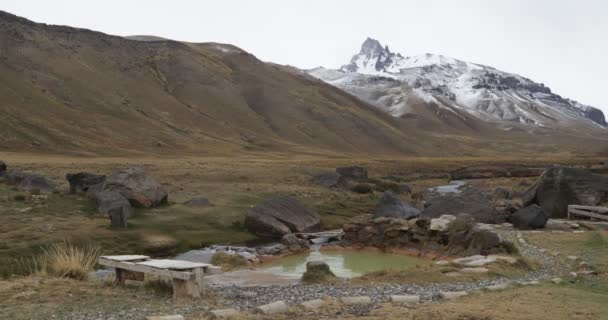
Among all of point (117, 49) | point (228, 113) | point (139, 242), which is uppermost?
point (117, 49)

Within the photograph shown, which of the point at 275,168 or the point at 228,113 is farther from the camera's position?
the point at 228,113

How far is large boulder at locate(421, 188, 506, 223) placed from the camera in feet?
121

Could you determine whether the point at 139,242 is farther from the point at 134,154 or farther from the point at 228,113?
the point at 228,113

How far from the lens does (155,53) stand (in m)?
154

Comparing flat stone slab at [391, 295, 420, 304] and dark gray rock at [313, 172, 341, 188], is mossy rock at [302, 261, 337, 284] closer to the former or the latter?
flat stone slab at [391, 295, 420, 304]

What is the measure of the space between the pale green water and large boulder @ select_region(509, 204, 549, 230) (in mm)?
8005

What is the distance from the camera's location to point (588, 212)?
37.5m

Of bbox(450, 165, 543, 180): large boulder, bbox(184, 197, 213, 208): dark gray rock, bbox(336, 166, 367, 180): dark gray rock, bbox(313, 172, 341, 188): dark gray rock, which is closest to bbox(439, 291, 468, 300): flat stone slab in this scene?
bbox(184, 197, 213, 208): dark gray rock

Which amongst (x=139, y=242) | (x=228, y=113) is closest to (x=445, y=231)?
(x=139, y=242)

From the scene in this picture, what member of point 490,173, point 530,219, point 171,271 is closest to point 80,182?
point 171,271

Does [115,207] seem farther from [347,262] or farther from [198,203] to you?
[347,262]

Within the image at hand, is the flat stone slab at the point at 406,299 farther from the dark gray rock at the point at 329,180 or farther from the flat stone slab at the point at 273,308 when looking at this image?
the dark gray rock at the point at 329,180

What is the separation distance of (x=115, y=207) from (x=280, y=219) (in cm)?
990

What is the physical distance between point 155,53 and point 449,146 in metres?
93.8
